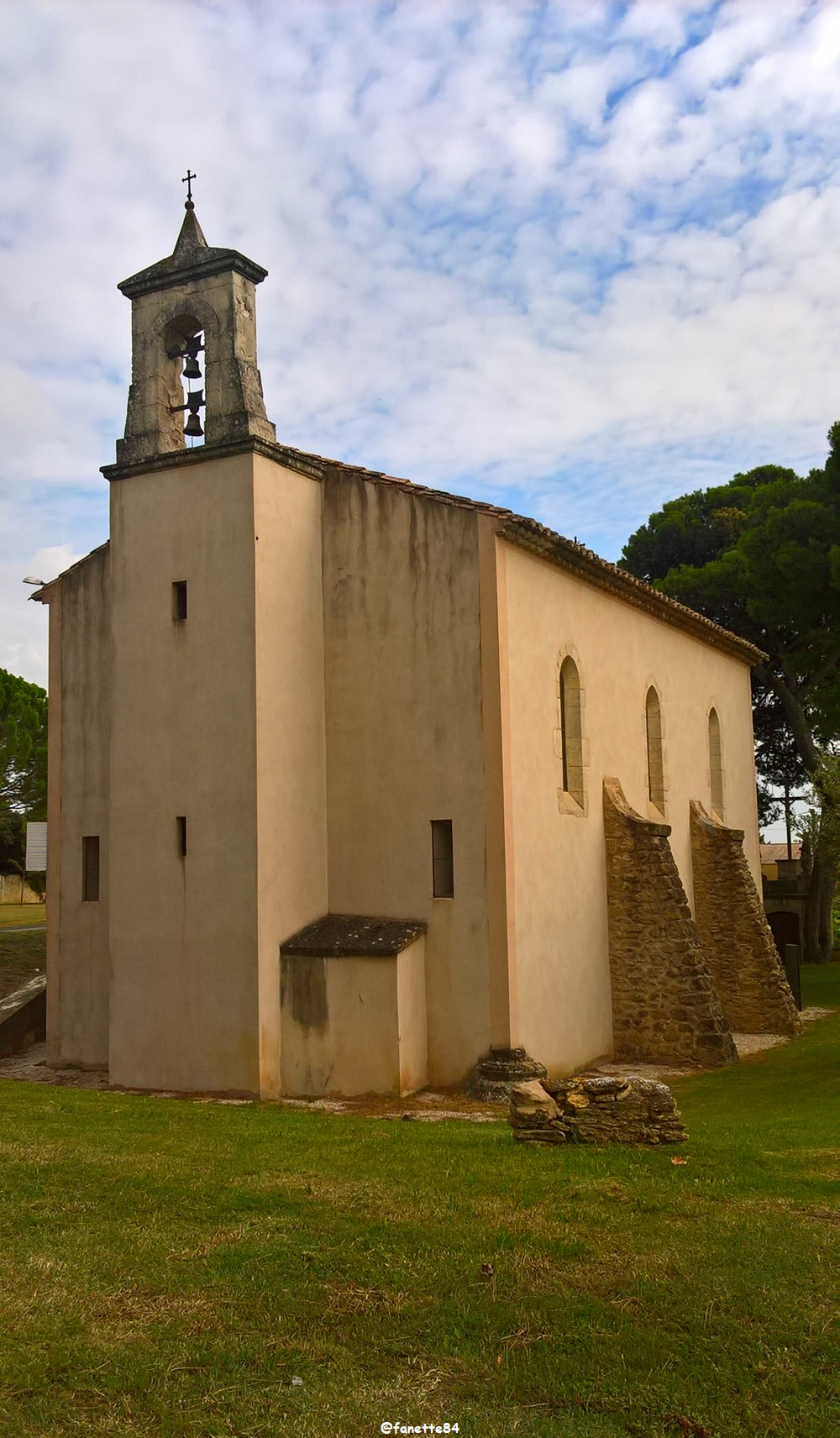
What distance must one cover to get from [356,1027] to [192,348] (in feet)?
29.6

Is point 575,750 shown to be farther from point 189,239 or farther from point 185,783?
point 189,239

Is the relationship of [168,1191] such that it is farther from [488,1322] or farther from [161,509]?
[161,509]

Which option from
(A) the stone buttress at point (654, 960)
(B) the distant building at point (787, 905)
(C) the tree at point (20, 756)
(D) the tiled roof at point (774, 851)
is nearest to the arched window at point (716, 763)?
(B) the distant building at point (787, 905)

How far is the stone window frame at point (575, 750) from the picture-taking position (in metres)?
16.3

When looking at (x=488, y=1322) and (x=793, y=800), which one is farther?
(x=793, y=800)

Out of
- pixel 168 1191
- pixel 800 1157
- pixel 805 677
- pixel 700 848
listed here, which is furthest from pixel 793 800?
pixel 168 1191

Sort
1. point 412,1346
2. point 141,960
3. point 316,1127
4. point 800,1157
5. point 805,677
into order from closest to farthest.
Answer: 1. point 412,1346
2. point 800,1157
3. point 316,1127
4. point 141,960
5. point 805,677

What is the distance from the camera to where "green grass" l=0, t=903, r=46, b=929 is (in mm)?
32541

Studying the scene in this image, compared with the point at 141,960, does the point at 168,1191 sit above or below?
below

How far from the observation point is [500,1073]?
43.6 feet

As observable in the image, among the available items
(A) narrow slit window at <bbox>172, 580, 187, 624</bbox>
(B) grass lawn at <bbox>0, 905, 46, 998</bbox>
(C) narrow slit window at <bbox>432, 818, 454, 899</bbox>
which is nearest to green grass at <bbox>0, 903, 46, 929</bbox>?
(B) grass lawn at <bbox>0, 905, 46, 998</bbox>

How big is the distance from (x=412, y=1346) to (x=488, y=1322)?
419 mm

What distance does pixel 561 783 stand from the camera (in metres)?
16.3

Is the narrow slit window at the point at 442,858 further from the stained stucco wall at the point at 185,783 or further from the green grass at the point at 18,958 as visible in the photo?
the green grass at the point at 18,958
